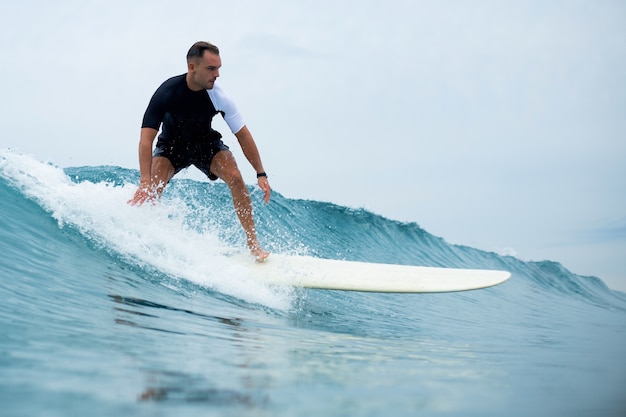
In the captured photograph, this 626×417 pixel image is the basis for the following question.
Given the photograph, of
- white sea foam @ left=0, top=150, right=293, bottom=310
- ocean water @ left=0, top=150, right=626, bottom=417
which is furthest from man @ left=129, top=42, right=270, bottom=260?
ocean water @ left=0, top=150, right=626, bottom=417

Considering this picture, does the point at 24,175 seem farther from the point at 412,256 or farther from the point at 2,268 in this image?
the point at 412,256

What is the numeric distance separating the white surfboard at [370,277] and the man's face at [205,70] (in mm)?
1654

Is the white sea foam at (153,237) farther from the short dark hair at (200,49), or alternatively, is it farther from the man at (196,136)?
the short dark hair at (200,49)

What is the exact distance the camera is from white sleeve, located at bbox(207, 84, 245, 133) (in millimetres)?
5180

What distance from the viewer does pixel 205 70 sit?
4.95 metres

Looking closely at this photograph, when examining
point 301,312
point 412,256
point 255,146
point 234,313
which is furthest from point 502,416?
point 412,256

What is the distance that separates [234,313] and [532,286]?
40.1 ft

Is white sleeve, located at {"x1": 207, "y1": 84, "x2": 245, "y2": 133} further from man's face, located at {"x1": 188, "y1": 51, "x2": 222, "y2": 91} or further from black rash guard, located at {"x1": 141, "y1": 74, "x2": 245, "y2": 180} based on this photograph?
man's face, located at {"x1": 188, "y1": 51, "x2": 222, "y2": 91}

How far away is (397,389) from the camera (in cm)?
194

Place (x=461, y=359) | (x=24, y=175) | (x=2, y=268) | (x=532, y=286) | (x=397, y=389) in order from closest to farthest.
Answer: (x=397, y=389), (x=461, y=359), (x=2, y=268), (x=24, y=175), (x=532, y=286)

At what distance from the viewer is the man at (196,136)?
16.5 feet

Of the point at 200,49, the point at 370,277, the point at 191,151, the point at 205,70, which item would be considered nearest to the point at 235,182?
the point at 191,151

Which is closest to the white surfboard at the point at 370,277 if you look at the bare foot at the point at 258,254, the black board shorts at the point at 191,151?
the bare foot at the point at 258,254

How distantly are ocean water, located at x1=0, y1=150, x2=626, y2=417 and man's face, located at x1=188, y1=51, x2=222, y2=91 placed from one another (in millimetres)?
1193
